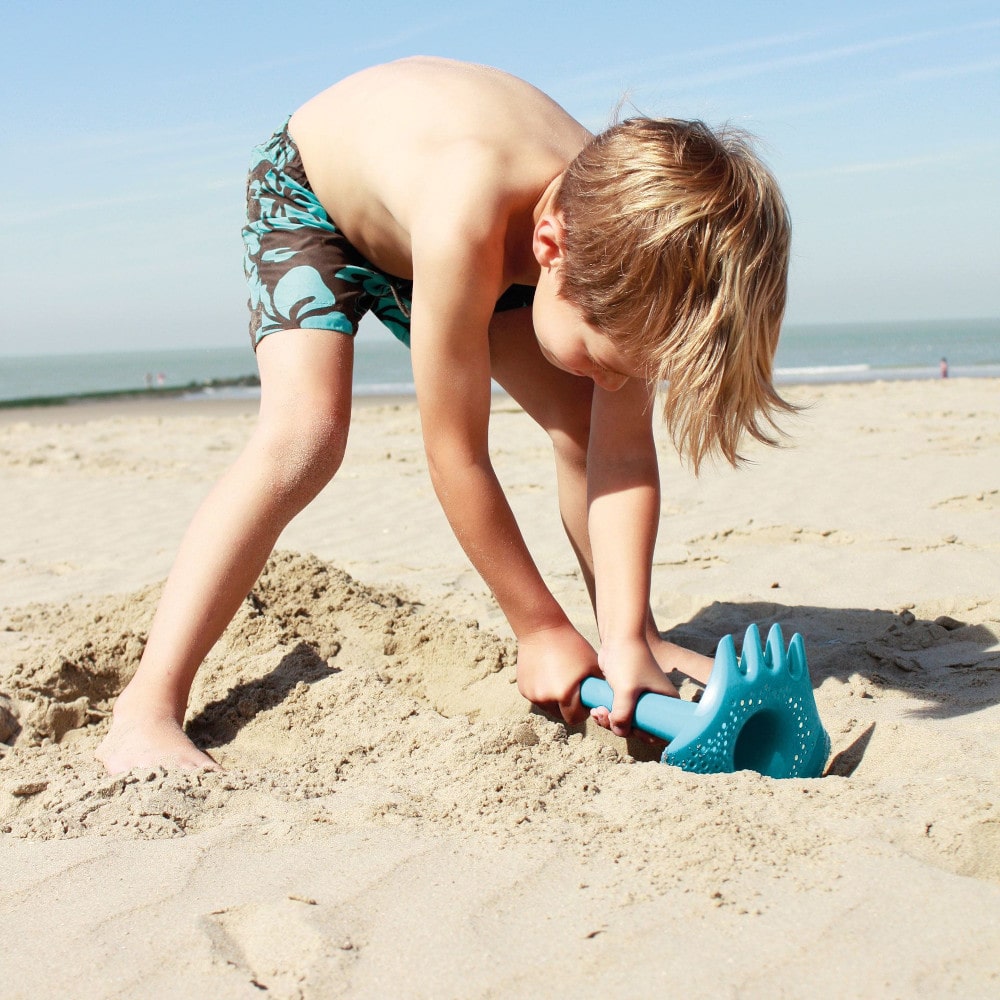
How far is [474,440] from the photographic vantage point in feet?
6.25

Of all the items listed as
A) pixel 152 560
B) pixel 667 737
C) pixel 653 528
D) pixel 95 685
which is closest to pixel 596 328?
pixel 653 528

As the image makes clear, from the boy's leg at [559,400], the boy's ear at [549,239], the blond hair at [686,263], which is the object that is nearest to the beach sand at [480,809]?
the boy's leg at [559,400]

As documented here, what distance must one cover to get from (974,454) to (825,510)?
1672 mm

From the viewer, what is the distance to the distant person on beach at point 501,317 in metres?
1.63

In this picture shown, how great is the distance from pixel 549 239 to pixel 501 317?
57 centimetres

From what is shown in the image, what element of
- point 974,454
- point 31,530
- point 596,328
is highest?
point 596,328

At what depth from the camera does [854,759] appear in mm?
1733

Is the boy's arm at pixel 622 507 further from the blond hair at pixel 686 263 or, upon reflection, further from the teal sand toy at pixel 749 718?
the blond hair at pixel 686 263

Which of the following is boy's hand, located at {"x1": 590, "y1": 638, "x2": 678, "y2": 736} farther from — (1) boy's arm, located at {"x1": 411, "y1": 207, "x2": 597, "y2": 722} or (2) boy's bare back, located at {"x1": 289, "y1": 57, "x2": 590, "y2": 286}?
(2) boy's bare back, located at {"x1": 289, "y1": 57, "x2": 590, "y2": 286}

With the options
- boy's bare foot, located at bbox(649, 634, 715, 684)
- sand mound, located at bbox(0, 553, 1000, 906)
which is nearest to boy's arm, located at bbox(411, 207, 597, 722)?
sand mound, located at bbox(0, 553, 1000, 906)

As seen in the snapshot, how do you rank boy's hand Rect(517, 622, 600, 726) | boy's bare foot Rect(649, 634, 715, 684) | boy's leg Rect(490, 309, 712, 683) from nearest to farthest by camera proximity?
1. boy's hand Rect(517, 622, 600, 726)
2. boy's bare foot Rect(649, 634, 715, 684)
3. boy's leg Rect(490, 309, 712, 683)

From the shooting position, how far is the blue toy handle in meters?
1.67

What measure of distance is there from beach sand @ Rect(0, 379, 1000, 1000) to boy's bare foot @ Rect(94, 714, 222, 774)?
5 centimetres

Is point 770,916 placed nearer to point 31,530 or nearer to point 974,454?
point 31,530
